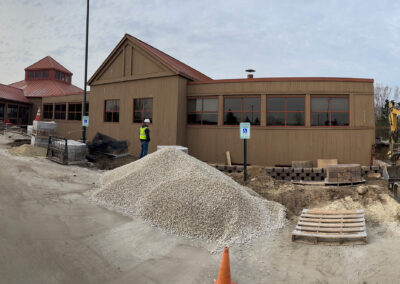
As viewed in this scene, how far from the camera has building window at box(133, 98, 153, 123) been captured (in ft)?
53.8

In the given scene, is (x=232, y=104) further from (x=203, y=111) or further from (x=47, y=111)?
(x=47, y=111)

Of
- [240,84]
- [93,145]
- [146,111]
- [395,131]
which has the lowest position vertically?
[93,145]

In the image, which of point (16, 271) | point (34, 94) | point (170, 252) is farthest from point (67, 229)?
point (34, 94)

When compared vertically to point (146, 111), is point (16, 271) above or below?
below

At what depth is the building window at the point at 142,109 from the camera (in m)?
16.4

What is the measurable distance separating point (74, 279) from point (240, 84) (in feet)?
40.0

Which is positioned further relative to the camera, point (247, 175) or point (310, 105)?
point (310, 105)

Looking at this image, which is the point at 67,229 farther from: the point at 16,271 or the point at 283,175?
the point at 283,175

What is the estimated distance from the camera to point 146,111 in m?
16.5

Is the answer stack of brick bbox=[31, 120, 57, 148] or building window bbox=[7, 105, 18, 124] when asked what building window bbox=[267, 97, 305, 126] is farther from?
building window bbox=[7, 105, 18, 124]

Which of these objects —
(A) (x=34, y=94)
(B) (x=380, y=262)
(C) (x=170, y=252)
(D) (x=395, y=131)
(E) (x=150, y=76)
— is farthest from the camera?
(A) (x=34, y=94)

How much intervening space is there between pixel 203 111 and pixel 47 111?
1797 cm

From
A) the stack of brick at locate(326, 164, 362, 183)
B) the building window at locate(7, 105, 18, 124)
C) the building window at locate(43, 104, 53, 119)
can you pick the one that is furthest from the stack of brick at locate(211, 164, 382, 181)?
the building window at locate(7, 105, 18, 124)

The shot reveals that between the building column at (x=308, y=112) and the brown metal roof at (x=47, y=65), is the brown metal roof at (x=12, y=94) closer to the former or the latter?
the brown metal roof at (x=47, y=65)
